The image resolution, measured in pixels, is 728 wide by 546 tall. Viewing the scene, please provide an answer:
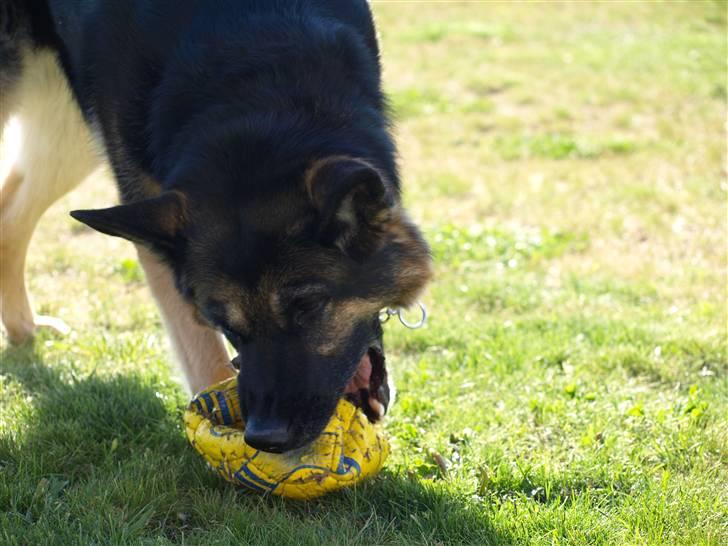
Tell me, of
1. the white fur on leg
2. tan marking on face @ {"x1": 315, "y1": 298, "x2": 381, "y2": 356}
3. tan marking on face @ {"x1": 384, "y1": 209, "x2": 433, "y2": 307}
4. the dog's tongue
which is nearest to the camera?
tan marking on face @ {"x1": 315, "y1": 298, "x2": 381, "y2": 356}

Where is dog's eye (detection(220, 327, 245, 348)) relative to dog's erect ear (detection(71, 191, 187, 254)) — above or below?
below

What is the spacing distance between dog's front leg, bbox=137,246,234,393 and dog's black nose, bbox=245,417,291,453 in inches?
39.1

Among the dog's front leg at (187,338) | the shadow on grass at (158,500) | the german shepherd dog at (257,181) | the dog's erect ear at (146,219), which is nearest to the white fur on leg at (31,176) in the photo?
the german shepherd dog at (257,181)

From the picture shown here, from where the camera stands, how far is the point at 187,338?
168 inches

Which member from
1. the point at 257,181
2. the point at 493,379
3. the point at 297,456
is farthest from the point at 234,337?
the point at 493,379

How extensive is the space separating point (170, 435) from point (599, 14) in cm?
1560

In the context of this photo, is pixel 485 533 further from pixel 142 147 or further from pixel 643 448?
pixel 142 147

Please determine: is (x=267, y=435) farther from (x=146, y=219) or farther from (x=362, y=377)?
(x=146, y=219)

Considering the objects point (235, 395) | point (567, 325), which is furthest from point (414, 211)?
point (235, 395)

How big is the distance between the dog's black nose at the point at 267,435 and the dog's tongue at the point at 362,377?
589 millimetres

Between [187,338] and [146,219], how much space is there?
3.49 feet

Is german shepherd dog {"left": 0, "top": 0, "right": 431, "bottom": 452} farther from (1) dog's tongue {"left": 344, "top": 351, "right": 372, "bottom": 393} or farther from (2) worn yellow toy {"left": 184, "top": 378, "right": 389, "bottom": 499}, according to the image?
(2) worn yellow toy {"left": 184, "top": 378, "right": 389, "bottom": 499}

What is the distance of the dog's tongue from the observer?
151 inches

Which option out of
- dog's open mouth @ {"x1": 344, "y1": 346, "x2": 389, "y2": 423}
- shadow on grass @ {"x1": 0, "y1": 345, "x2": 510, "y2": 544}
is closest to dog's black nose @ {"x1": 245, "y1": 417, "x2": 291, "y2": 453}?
shadow on grass @ {"x1": 0, "y1": 345, "x2": 510, "y2": 544}
